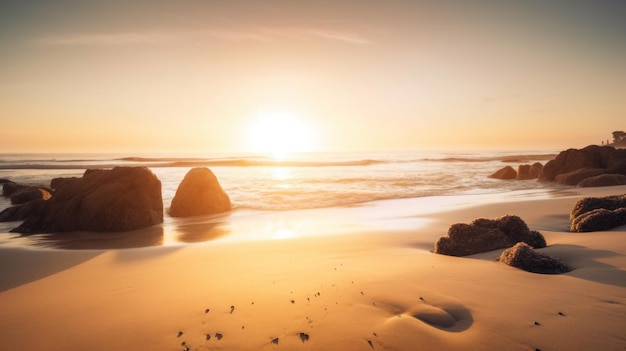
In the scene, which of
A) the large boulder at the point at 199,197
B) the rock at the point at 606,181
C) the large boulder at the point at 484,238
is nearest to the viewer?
the large boulder at the point at 484,238

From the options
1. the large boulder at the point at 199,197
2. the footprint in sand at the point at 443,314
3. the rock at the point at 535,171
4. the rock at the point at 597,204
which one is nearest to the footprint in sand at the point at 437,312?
the footprint in sand at the point at 443,314

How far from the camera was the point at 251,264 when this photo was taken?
5020 millimetres

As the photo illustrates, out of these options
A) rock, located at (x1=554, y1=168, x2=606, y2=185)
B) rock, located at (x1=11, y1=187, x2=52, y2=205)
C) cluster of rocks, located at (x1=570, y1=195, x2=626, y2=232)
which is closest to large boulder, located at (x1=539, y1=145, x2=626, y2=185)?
rock, located at (x1=554, y1=168, x2=606, y2=185)

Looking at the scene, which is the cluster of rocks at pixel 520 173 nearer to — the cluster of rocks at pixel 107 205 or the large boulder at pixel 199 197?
the large boulder at pixel 199 197

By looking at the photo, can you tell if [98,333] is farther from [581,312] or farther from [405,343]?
[581,312]

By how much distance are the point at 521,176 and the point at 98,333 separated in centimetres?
2896

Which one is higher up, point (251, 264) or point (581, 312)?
point (581, 312)

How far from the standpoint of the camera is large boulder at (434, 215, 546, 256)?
5.29 meters

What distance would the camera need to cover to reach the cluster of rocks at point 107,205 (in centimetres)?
974

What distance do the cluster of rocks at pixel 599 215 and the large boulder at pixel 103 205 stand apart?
11.2m

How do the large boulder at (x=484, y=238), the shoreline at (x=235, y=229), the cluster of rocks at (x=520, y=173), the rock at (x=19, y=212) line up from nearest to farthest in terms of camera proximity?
the large boulder at (x=484, y=238) < the shoreline at (x=235, y=229) < the rock at (x=19, y=212) < the cluster of rocks at (x=520, y=173)

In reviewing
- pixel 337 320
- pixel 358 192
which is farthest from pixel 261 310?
pixel 358 192

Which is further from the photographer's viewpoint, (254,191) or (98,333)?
(254,191)

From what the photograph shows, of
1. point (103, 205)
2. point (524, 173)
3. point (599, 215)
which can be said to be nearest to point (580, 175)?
point (524, 173)
